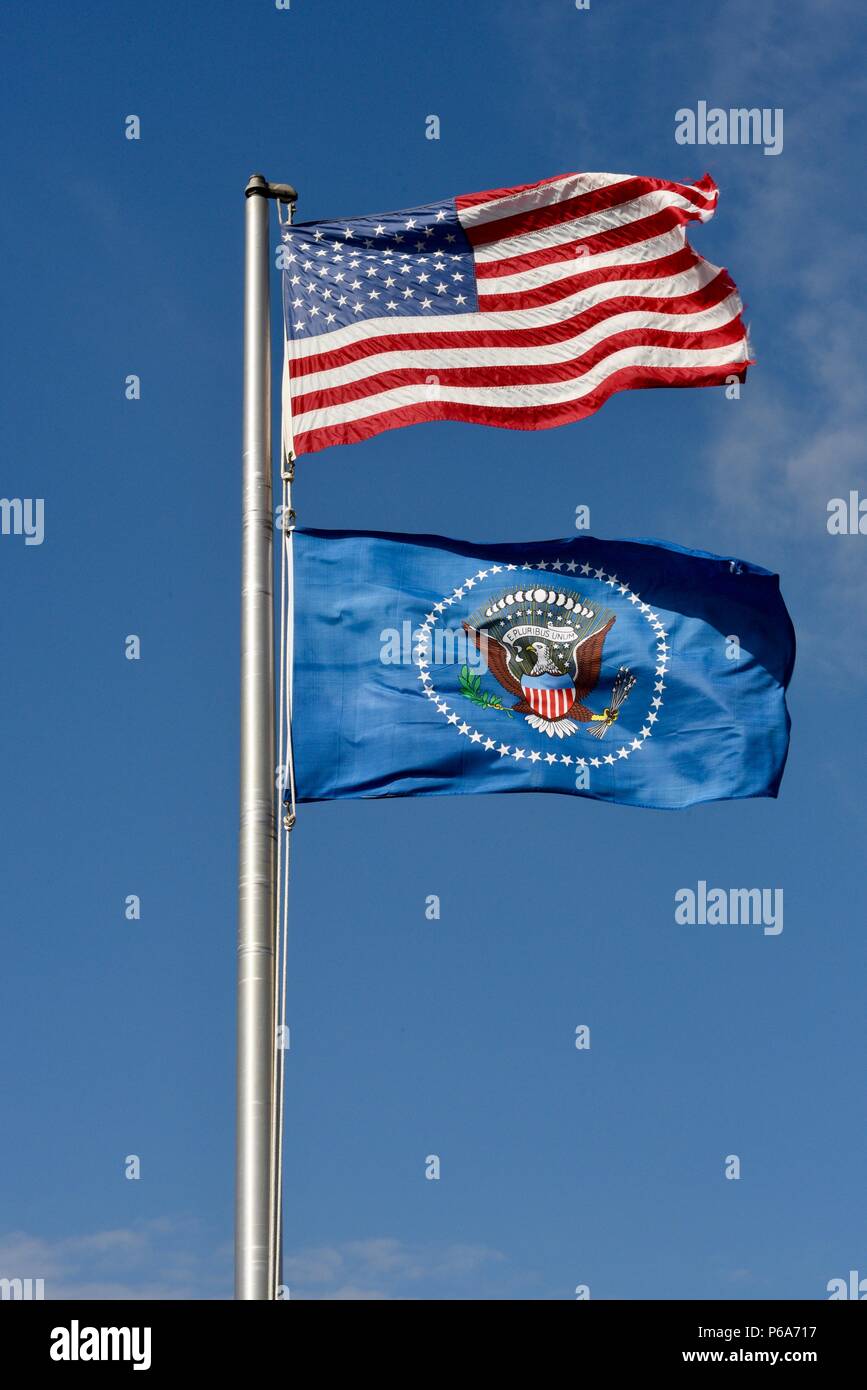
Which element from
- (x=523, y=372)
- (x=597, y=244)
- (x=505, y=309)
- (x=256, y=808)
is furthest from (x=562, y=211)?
(x=256, y=808)

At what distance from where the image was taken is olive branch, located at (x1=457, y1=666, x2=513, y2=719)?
66.2ft

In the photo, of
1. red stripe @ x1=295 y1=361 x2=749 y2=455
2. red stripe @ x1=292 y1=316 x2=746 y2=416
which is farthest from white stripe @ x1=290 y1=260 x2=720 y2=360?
red stripe @ x1=295 y1=361 x2=749 y2=455

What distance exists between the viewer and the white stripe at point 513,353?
20.7 m

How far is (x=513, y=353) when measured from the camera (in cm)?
2170

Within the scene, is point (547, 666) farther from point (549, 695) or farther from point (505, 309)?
point (505, 309)

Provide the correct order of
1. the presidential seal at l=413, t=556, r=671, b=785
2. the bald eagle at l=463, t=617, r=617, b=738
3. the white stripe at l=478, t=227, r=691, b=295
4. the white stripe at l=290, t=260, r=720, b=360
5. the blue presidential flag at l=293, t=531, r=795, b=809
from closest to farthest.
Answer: the blue presidential flag at l=293, t=531, r=795, b=809
the presidential seal at l=413, t=556, r=671, b=785
the bald eagle at l=463, t=617, r=617, b=738
the white stripe at l=290, t=260, r=720, b=360
the white stripe at l=478, t=227, r=691, b=295

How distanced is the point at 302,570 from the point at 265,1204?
6257mm

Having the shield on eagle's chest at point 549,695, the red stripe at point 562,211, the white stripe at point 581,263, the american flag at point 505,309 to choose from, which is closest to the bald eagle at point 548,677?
the shield on eagle's chest at point 549,695

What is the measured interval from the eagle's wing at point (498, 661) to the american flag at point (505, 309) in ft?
7.28

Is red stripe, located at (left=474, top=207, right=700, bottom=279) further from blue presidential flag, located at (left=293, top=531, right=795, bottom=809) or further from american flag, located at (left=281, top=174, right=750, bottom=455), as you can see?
blue presidential flag, located at (left=293, top=531, right=795, bottom=809)

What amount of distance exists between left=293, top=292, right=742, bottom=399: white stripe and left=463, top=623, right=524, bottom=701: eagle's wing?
2.74 metres

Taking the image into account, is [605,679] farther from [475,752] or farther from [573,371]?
[573,371]

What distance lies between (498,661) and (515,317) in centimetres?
391
